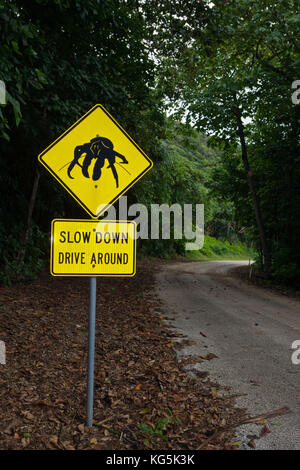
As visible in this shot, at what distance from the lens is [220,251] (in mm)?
47562

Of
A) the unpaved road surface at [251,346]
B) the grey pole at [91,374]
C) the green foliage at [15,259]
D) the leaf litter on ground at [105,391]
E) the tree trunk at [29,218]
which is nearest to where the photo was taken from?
the leaf litter on ground at [105,391]

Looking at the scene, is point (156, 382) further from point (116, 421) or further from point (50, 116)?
point (50, 116)

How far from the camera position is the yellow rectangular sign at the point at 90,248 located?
3060 mm

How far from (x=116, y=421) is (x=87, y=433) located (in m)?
0.31

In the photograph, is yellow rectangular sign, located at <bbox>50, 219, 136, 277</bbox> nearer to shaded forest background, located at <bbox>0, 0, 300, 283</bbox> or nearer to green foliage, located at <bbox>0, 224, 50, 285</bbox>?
shaded forest background, located at <bbox>0, 0, 300, 283</bbox>

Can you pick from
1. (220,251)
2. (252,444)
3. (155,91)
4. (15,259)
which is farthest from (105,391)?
(220,251)

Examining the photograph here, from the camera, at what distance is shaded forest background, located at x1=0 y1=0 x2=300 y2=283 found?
6.49 m

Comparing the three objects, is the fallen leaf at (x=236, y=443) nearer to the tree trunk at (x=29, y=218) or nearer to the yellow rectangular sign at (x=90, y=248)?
the yellow rectangular sign at (x=90, y=248)

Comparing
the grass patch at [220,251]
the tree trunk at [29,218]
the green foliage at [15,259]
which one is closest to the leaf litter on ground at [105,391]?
the green foliage at [15,259]

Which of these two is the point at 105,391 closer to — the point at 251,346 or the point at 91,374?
the point at 91,374

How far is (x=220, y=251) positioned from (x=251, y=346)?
43.0m

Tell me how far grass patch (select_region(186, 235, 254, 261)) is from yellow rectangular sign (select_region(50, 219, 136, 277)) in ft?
110

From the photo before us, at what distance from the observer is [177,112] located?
14.5m

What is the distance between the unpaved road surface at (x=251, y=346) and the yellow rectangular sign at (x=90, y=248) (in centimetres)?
182
